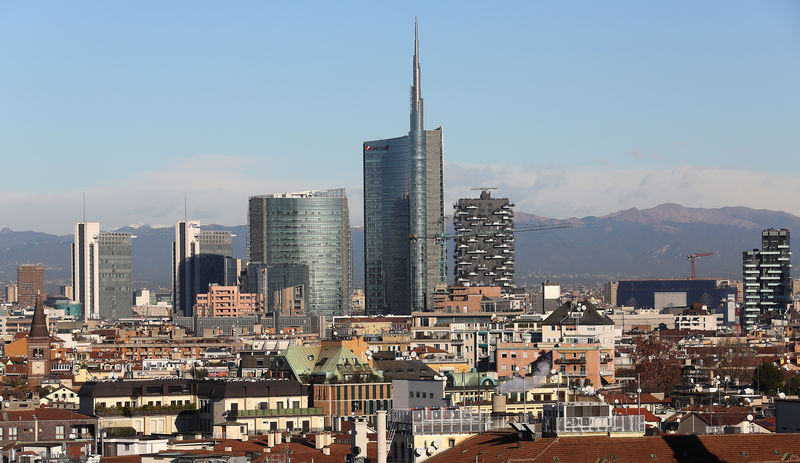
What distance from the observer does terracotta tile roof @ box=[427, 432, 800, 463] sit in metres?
47.0

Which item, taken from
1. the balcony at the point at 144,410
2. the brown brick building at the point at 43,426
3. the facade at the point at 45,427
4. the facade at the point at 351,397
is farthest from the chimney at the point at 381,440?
the facade at the point at 351,397

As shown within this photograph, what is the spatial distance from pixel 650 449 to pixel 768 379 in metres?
98.3

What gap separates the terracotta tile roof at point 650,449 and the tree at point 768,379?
87.9 m

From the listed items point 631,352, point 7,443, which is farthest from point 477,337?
point 7,443

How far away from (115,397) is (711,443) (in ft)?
192

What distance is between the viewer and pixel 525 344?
5640 inches

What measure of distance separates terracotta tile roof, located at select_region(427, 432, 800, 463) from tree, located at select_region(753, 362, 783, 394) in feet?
288

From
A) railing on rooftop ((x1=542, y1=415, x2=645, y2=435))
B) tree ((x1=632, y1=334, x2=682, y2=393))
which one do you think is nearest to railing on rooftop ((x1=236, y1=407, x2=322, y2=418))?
tree ((x1=632, y1=334, x2=682, y2=393))

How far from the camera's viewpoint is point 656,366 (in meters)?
163

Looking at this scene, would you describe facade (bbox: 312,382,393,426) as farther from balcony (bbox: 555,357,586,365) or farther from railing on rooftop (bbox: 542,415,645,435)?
railing on rooftop (bbox: 542,415,645,435)

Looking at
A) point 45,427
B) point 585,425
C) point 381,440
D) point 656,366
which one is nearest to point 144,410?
point 45,427

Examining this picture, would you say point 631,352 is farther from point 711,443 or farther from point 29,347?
point 711,443

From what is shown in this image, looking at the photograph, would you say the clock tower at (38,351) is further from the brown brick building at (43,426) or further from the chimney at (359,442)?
the chimney at (359,442)

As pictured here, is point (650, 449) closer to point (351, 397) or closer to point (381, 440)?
point (381, 440)
